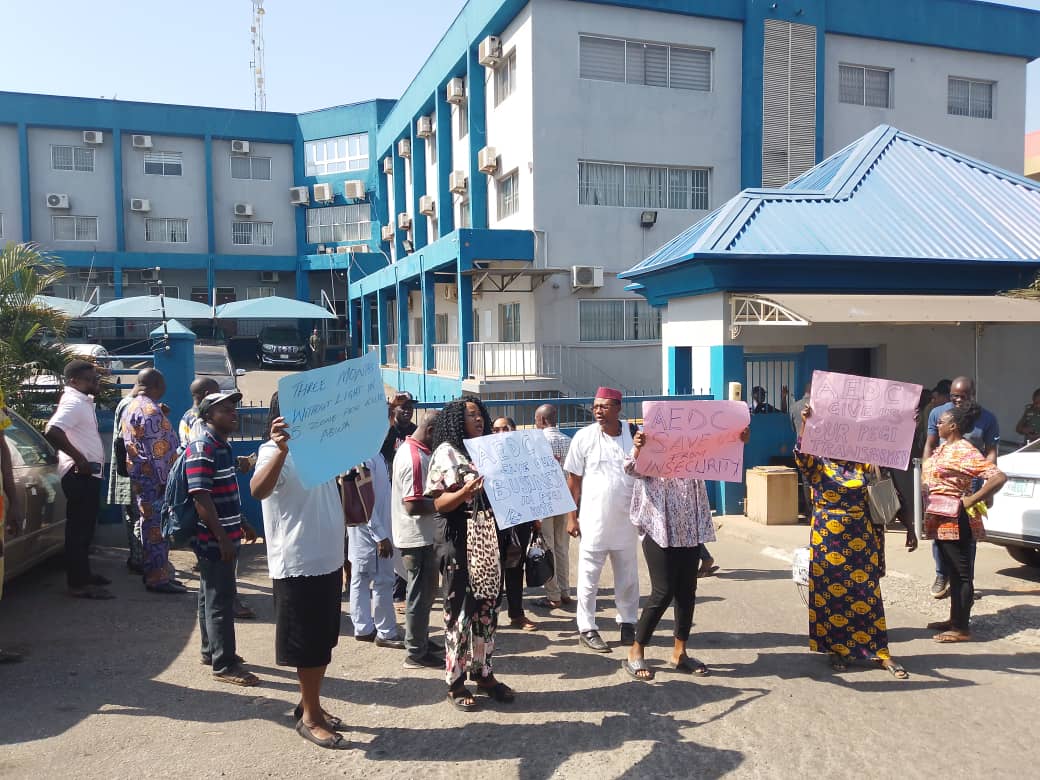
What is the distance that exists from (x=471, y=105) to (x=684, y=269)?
12468 millimetres

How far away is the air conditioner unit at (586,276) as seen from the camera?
58.7 feet

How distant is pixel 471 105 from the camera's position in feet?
70.5

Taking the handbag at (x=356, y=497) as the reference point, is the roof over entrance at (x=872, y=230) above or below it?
above

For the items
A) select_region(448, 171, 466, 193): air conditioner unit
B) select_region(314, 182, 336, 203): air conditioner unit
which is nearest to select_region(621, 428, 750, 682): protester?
select_region(448, 171, 466, 193): air conditioner unit

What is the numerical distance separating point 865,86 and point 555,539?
18.8 m

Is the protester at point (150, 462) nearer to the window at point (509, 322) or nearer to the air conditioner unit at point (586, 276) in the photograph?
the air conditioner unit at point (586, 276)

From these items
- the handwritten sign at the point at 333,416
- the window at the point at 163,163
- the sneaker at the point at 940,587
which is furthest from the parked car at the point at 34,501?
the window at the point at 163,163

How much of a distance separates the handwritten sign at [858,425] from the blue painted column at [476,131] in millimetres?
16918

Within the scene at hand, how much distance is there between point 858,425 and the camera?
502 centimetres

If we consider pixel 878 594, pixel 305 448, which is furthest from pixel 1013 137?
pixel 305 448

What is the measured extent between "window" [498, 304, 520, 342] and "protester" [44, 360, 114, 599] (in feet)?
46.4

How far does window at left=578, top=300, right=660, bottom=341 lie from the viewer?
1880 cm

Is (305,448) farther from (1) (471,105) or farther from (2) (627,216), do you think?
(1) (471,105)

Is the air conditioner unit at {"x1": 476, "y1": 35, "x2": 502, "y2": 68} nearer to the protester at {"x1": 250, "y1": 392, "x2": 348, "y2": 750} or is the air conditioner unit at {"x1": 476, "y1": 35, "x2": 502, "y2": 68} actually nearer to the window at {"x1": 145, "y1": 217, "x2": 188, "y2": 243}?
the protester at {"x1": 250, "y1": 392, "x2": 348, "y2": 750}
